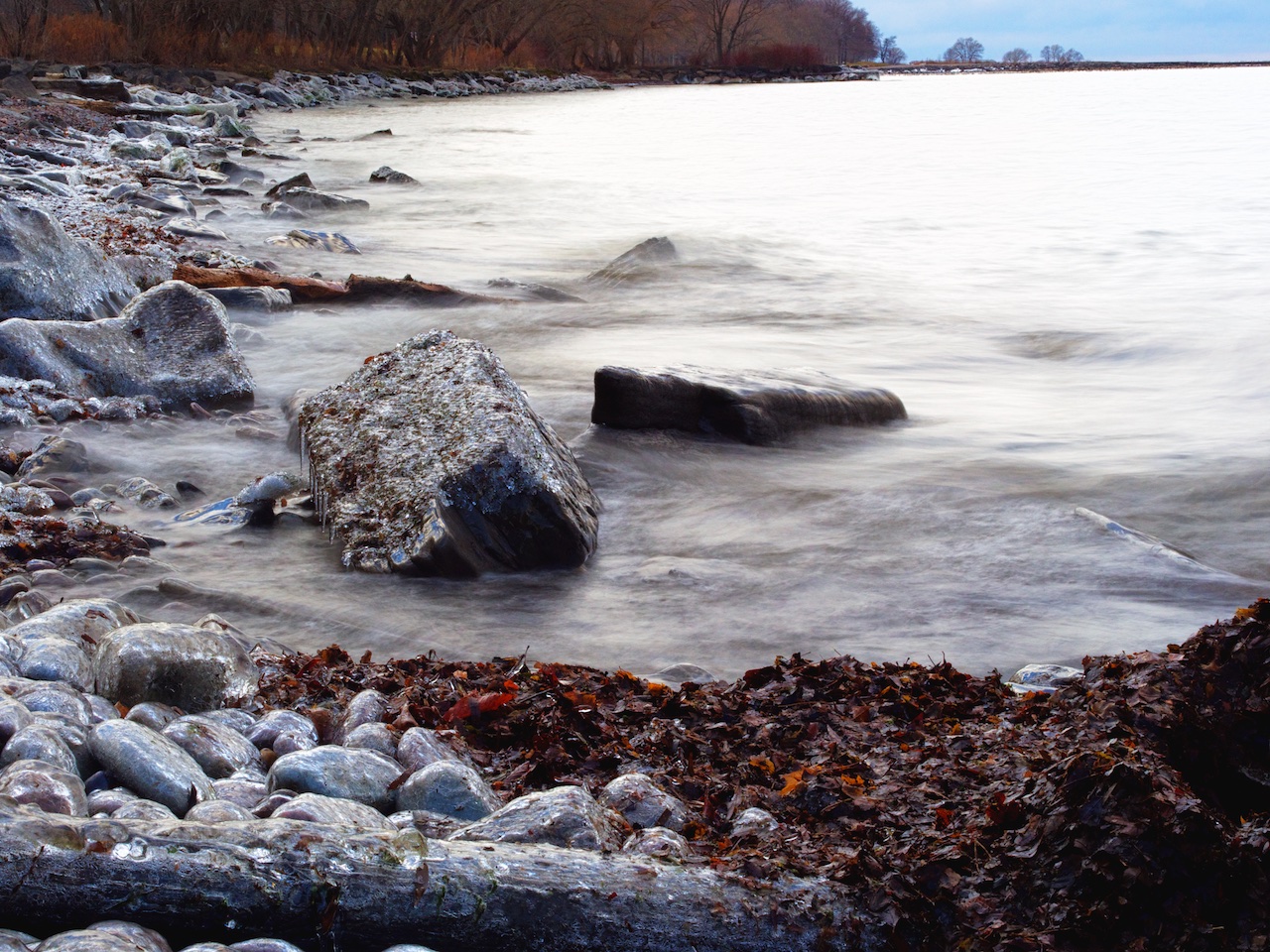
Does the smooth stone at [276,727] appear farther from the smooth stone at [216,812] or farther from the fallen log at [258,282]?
the fallen log at [258,282]

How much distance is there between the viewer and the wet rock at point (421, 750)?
1928 mm

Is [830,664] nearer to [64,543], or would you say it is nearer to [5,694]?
[5,694]

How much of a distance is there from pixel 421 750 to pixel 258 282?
568cm

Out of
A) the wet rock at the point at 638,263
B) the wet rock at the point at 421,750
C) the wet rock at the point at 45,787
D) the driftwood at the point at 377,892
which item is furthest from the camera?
the wet rock at the point at 638,263

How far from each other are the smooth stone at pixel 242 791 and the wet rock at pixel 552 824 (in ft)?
1.17

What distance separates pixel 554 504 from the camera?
3.25 metres

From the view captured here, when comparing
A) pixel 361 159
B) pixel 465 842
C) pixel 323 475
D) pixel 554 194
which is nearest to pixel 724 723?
pixel 465 842

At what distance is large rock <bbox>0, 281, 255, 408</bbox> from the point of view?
445 centimetres

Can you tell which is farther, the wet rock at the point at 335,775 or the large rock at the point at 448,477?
the large rock at the point at 448,477

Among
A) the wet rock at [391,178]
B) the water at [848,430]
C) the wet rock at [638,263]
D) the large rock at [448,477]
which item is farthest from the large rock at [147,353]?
the wet rock at [391,178]

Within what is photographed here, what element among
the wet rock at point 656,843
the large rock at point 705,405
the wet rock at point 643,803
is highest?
the large rock at point 705,405

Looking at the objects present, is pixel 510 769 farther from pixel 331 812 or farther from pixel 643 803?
pixel 331 812

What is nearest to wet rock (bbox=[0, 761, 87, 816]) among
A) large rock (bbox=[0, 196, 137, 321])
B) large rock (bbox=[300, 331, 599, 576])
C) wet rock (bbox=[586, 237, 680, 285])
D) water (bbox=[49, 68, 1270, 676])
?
water (bbox=[49, 68, 1270, 676])

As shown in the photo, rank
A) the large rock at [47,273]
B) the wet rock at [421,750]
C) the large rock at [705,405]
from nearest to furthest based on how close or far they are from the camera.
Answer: the wet rock at [421,750] < the large rock at [705,405] < the large rock at [47,273]
